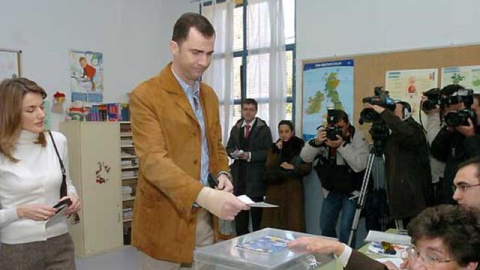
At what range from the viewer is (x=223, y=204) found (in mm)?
1354

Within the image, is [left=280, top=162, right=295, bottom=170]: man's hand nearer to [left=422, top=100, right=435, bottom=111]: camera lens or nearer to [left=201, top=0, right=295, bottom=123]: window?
[left=201, top=0, right=295, bottom=123]: window

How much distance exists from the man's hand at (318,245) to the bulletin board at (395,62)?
303 centimetres

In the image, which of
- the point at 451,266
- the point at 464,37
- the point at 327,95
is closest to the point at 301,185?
the point at 327,95

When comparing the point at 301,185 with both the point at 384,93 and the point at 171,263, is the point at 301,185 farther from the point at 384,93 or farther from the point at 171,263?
the point at 171,263

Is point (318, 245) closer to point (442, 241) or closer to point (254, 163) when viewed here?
point (442, 241)

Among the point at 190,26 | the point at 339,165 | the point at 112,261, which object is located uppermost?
the point at 190,26

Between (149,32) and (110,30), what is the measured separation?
60 cm

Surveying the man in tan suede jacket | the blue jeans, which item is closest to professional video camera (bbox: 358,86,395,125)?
the blue jeans

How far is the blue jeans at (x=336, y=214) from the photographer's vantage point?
3.93 meters

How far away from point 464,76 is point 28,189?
3.45 m

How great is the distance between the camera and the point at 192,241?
1594 mm

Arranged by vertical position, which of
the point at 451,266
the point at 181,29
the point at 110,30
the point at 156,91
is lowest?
the point at 451,266

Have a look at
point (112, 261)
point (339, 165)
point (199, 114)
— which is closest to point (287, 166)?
point (339, 165)

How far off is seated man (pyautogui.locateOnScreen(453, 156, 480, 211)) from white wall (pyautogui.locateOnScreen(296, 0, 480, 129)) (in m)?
2.29
